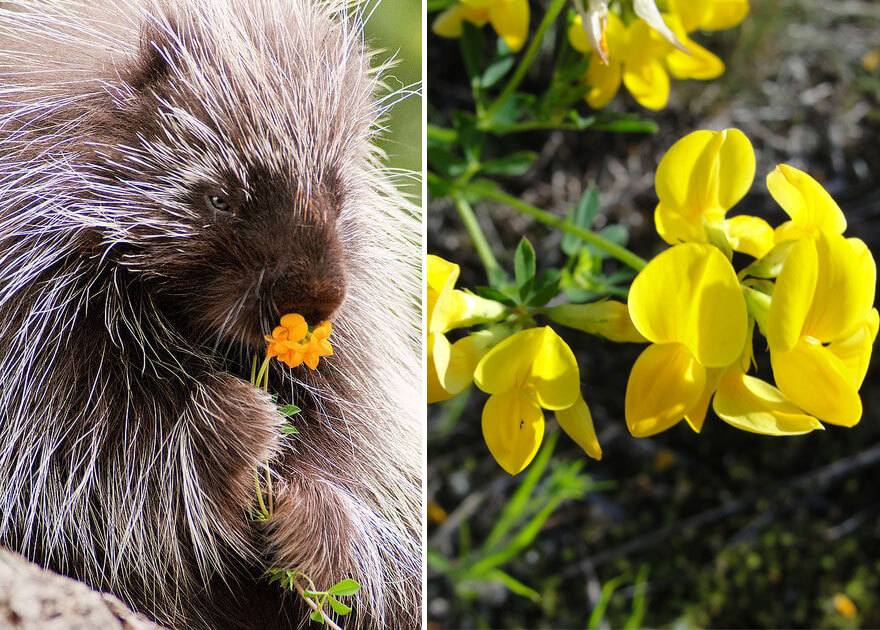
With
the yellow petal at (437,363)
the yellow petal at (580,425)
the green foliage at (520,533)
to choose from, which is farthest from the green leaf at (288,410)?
the green foliage at (520,533)

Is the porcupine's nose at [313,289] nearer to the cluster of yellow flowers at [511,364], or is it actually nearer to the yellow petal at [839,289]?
the cluster of yellow flowers at [511,364]

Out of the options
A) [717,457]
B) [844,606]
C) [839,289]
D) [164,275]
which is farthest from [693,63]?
[844,606]

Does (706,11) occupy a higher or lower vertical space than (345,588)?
higher

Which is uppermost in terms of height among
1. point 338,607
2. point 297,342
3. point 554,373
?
point 297,342

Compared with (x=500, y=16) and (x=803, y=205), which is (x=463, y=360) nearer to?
(x=803, y=205)

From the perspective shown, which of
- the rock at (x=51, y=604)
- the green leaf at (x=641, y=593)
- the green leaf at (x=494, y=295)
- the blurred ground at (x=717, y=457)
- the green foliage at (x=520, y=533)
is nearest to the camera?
the rock at (x=51, y=604)

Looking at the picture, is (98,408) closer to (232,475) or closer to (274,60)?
(232,475)

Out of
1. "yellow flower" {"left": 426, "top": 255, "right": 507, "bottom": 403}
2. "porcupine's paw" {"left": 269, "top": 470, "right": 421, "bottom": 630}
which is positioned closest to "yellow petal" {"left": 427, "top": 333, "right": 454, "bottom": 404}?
"yellow flower" {"left": 426, "top": 255, "right": 507, "bottom": 403}

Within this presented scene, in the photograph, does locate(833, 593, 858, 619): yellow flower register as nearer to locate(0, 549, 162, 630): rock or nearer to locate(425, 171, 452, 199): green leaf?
locate(425, 171, 452, 199): green leaf
